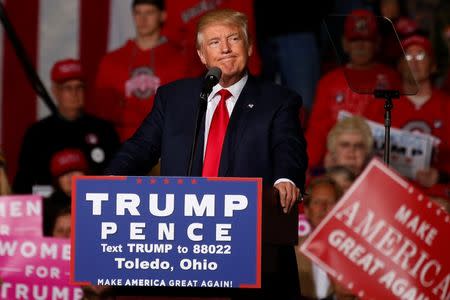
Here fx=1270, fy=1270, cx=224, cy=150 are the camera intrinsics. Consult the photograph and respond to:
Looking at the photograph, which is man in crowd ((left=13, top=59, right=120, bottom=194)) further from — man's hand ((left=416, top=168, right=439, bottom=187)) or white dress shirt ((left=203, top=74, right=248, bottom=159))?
white dress shirt ((left=203, top=74, right=248, bottom=159))

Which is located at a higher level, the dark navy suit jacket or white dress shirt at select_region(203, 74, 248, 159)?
white dress shirt at select_region(203, 74, 248, 159)

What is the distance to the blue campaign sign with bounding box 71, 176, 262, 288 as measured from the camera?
3785mm

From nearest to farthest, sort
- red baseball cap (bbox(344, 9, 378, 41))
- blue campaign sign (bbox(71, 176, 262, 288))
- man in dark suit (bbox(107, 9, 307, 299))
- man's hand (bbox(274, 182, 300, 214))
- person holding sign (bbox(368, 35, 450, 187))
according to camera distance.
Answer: blue campaign sign (bbox(71, 176, 262, 288)) < man's hand (bbox(274, 182, 300, 214)) < man in dark suit (bbox(107, 9, 307, 299)) < red baseball cap (bbox(344, 9, 378, 41)) < person holding sign (bbox(368, 35, 450, 187))

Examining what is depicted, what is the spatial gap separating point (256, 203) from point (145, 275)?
40 cm

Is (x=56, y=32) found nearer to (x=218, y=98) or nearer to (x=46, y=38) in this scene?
(x=46, y=38)

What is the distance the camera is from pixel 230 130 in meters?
4.23

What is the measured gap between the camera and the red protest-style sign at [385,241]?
5.30 metres

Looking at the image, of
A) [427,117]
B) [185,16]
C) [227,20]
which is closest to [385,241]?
[227,20]

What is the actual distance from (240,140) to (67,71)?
3.52 meters

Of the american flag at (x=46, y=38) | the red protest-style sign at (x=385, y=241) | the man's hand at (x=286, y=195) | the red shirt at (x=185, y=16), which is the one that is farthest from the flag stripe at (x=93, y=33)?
the man's hand at (x=286, y=195)

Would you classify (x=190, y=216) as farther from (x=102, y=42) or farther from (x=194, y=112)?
(x=102, y=42)

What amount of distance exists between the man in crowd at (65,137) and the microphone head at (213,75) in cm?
317

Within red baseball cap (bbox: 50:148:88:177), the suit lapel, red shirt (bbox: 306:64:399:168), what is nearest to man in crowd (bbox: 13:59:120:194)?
red baseball cap (bbox: 50:148:88:177)

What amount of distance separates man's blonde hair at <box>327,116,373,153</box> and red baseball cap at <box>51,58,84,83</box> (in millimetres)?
1575
